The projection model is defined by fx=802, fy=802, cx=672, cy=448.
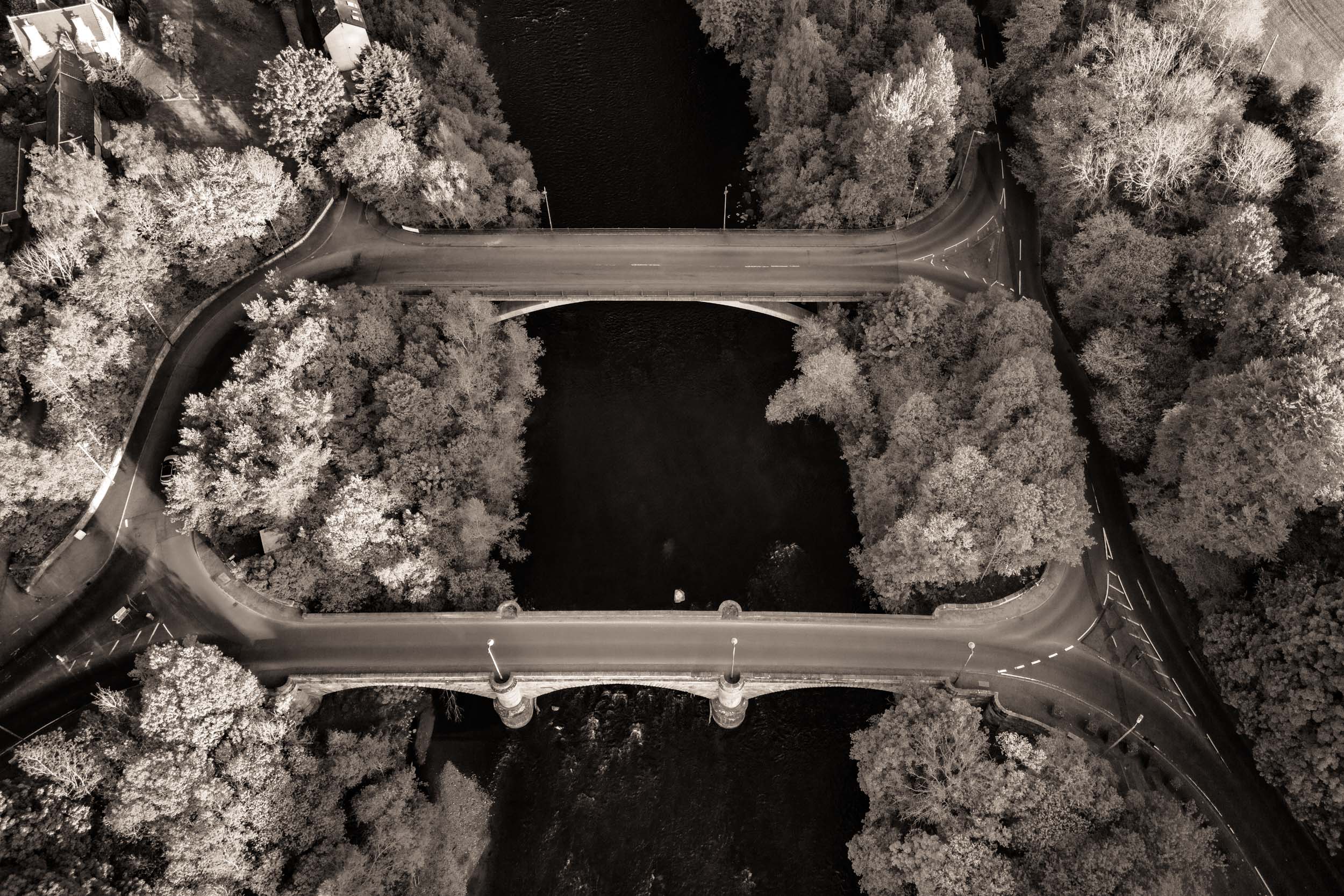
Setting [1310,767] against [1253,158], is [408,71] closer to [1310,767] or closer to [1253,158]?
[1253,158]

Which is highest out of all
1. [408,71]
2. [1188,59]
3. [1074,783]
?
[1188,59]

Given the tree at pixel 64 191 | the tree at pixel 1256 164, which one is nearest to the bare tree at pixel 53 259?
the tree at pixel 64 191

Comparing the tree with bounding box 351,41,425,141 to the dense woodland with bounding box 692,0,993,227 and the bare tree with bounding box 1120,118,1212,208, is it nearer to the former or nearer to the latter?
the dense woodland with bounding box 692,0,993,227

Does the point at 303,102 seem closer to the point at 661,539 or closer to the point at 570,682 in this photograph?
the point at 661,539

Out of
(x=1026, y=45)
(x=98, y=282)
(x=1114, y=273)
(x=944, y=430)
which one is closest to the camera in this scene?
(x=944, y=430)

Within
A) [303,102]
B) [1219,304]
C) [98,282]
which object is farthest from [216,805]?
[1219,304]

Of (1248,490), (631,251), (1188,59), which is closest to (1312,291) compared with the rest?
(1248,490)

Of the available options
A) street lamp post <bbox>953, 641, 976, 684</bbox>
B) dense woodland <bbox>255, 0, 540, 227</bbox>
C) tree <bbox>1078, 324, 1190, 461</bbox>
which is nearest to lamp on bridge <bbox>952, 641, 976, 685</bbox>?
street lamp post <bbox>953, 641, 976, 684</bbox>
